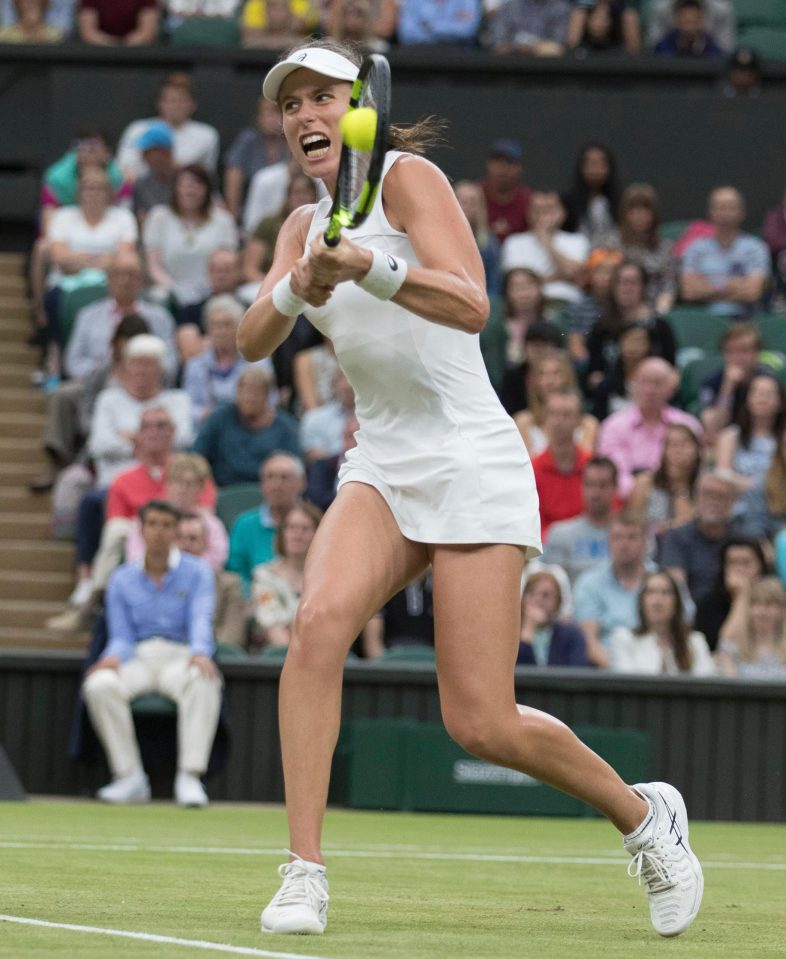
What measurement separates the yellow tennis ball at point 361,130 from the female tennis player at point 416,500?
21 cm

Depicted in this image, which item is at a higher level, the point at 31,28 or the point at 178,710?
the point at 31,28

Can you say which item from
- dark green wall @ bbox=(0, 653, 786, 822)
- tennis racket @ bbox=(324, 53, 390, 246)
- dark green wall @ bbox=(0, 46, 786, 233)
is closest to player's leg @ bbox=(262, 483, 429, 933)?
tennis racket @ bbox=(324, 53, 390, 246)

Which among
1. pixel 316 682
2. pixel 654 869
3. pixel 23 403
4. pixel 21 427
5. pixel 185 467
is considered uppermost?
pixel 316 682

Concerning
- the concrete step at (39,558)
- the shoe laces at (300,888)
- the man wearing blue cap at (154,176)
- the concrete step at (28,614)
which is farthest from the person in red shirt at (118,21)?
the shoe laces at (300,888)

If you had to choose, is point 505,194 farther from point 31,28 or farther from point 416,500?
point 416,500

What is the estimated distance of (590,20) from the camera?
15.4 meters

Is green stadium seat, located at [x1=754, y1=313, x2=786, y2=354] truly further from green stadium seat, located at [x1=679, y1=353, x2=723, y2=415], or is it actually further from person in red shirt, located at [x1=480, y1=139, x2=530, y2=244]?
person in red shirt, located at [x1=480, y1=139, x2=530, y2=244]

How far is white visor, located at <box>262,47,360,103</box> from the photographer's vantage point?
4.43 m

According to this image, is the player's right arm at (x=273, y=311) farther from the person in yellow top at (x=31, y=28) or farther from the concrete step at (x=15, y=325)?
the person in yellow top at (x=31, y=28)

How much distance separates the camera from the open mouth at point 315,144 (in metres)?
4.50

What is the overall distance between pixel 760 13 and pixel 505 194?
3.46 metres

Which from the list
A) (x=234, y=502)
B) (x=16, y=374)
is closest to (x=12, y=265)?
(x=16, y=374)

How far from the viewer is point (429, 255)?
14.3ft

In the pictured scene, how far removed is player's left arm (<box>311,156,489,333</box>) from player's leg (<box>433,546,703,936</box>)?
56 cm
